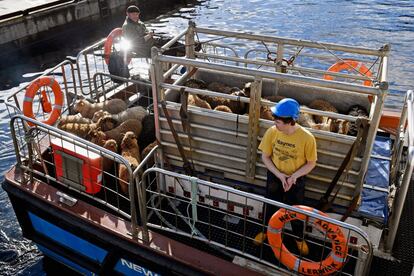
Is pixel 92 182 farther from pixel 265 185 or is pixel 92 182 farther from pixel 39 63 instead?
pixel 39 63

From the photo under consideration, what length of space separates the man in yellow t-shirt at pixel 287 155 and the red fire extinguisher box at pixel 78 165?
2.33 metres

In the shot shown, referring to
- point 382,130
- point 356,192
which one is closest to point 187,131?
point 356,192

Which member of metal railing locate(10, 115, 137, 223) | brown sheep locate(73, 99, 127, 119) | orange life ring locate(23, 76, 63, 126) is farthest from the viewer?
brown sheep locate(73, 99, 127, 119)

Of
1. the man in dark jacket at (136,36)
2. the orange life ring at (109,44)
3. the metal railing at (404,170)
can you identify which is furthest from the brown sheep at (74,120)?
the metal railing at (404,170)

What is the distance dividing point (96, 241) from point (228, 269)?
1.96 m

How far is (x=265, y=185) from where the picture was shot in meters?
5.85

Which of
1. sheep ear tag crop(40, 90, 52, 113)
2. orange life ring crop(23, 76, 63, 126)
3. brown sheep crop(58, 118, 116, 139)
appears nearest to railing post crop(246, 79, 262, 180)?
brown sheep crop(58, 118, 116, 139)

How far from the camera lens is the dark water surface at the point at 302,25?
609 inches

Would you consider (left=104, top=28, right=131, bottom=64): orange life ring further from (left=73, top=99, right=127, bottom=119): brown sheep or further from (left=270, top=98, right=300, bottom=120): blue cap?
(left=270, top=98, right=300, bottom=120): blue cap

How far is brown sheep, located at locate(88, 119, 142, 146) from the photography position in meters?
6.96

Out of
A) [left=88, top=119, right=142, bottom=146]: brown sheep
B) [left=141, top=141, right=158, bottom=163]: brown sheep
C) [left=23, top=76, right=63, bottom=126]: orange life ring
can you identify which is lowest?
[left=141, top=141, right=158, bottom=163]: brown sheep

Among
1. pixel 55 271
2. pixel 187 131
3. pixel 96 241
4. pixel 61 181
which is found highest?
pixel 187 131

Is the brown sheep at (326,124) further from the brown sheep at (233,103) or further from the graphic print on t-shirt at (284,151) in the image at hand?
the graphic print on t-shirt at (284,151)

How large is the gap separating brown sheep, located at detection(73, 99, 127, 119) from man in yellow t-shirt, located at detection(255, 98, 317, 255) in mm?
3823
